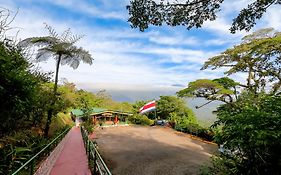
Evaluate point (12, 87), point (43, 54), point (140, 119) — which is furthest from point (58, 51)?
point (140, 119)

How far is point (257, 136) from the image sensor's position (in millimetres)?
4344

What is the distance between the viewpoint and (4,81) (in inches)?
272

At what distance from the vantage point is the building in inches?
1805

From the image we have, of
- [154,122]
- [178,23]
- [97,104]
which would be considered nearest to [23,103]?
[178,23]

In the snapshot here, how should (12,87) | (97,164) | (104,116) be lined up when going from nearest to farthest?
1. (12,87)
2. (97,164)
3. (104,116)

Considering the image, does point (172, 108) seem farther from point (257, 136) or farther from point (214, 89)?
point (257, 136)

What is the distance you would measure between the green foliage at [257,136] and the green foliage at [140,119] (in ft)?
133

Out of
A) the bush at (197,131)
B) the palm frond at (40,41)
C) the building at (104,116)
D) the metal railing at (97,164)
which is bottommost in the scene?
the bush at (197,131)

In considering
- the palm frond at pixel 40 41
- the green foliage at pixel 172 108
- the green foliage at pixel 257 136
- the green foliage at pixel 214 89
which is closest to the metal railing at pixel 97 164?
the green foliage at pixel 257 136

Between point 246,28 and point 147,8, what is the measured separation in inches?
135

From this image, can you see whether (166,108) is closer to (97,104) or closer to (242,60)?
(97,104)

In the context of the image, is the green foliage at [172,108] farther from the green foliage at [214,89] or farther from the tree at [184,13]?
the tree at [184,13]

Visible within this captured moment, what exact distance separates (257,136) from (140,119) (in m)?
43.0

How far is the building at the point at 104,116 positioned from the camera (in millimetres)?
45844
